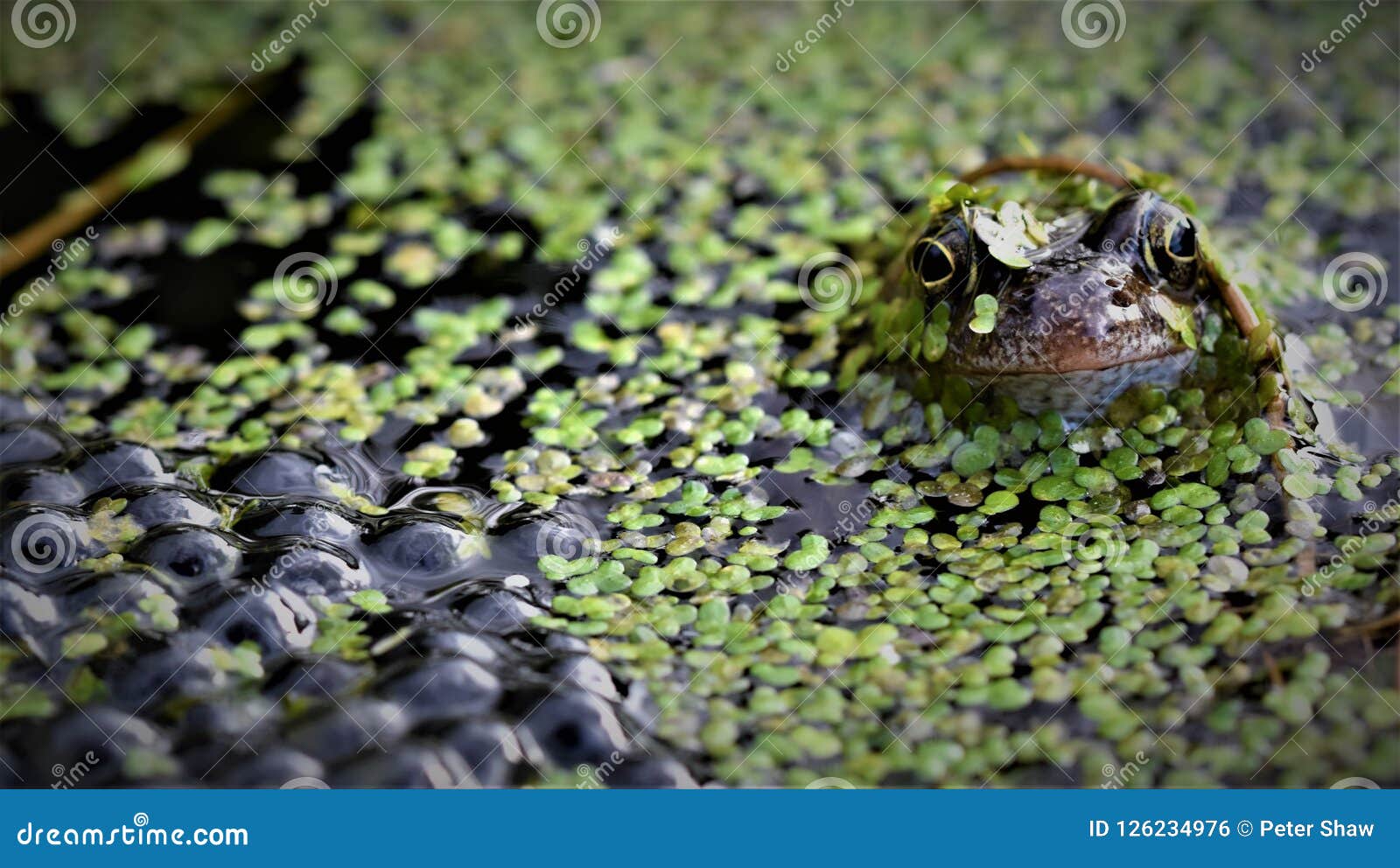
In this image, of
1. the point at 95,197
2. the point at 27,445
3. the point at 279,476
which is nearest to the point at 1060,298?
the point at 279,476

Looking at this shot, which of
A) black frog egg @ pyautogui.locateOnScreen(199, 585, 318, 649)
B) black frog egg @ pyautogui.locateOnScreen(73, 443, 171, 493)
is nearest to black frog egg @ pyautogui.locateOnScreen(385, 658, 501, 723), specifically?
black frog egg @ pyautogui.locateOnScreen(199, 585, 318, 649)

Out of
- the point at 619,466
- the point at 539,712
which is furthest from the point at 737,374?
the point at 539,712

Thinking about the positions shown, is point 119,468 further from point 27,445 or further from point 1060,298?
point 1060,298

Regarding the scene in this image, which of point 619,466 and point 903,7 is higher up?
point 903,7

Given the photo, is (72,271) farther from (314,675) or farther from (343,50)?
(314,675)

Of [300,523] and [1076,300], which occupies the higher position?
[1076,300]

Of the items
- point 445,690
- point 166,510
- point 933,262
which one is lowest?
point 166,510

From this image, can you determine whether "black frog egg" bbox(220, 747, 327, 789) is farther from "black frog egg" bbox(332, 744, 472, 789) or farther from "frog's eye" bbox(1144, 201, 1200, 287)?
"frog's eye" bbox(1144, 201, 1200, 287)
